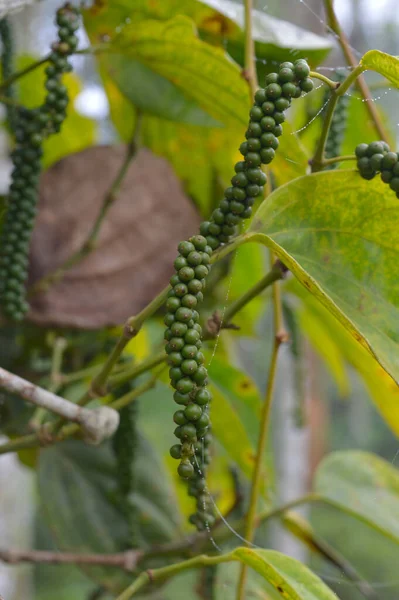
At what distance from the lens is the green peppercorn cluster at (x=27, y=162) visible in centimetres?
36

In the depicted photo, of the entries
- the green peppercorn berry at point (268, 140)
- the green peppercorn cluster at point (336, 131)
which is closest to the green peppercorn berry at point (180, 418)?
the green peppercorn berry at point (268, 140)

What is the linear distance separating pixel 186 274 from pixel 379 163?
0.09m

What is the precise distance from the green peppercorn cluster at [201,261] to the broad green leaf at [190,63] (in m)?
0.12

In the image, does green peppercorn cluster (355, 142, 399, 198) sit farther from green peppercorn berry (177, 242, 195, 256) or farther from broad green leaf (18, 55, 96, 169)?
broad green leaf (18, 55, 96, 169)

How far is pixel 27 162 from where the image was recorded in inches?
15.3

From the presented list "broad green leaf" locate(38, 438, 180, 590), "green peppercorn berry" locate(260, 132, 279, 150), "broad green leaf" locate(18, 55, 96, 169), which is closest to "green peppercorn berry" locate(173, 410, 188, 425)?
"green peppercorn berry" locate(260, 132, 279, 150)

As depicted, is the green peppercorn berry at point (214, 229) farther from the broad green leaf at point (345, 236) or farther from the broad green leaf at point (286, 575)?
the broad green leaf at point (286, 575)

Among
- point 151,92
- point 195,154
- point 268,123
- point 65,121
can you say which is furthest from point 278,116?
point 65,121

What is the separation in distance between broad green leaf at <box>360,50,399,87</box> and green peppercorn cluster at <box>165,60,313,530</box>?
0.03m

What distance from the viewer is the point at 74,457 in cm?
58

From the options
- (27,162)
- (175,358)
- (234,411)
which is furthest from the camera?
(234,411)

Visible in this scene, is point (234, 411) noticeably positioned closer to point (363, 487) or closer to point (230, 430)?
point (230, 430)

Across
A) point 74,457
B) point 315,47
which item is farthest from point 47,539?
point 315,47

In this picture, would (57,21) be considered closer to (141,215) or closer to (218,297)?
(141,215)
